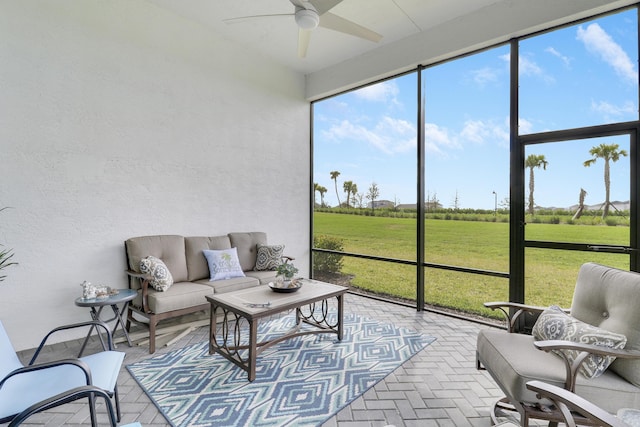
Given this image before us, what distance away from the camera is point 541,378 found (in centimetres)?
173

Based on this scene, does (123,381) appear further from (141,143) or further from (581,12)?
(581,12)

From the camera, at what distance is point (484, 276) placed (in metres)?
4.11

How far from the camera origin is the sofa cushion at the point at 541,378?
5.50 feet

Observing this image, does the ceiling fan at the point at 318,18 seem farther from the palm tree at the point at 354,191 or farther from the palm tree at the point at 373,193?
the palm tree at the point at 354,191

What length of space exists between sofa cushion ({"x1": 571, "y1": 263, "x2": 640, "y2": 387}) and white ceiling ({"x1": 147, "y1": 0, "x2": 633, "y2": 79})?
2.71 m

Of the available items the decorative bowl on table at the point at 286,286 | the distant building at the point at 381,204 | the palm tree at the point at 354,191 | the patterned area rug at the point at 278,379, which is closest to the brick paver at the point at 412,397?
the patterned area rug at the point at 278,379

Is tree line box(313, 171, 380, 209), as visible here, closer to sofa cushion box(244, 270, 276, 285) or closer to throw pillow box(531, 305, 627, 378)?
sofa cushion box(244, 270, 276, 285)

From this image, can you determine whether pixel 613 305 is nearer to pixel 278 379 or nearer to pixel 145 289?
pixel 278 379

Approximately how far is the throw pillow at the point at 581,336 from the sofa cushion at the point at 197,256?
351cm

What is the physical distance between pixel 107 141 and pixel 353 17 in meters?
3.26

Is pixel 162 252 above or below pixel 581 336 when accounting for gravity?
above

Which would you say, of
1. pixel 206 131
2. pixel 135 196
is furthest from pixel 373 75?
pixel 135 196

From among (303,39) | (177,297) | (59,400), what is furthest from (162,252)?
(303,39)

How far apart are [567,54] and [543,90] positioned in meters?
0.39
